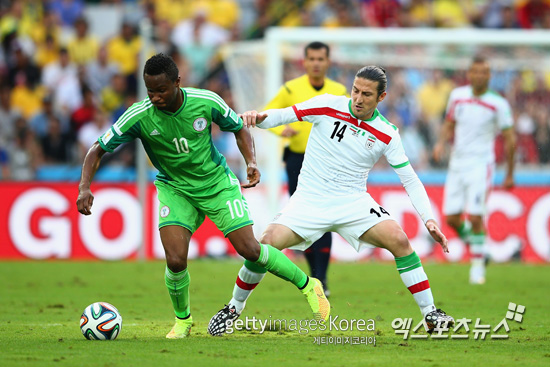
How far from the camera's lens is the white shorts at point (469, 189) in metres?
12.2

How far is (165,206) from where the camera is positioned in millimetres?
7125

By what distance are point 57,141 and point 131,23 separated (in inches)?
157

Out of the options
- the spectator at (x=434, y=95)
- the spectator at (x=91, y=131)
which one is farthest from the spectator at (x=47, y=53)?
the spectator at (x=434, y=95)

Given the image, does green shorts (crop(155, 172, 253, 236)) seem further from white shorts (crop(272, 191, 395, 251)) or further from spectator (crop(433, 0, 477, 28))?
spectator (crop(433, 0, 477, 28))

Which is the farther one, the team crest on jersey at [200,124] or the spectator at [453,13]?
the spectator at [453,13]

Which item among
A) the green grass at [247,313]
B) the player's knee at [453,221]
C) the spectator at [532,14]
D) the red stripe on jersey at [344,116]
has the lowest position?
the green grass at [247,313]

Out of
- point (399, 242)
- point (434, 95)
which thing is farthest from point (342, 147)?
point (434, 95)

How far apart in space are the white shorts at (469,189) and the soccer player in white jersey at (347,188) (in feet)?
16.1

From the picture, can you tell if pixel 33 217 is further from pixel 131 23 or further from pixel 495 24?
pixel 495 24

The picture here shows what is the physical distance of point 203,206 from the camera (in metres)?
7.20

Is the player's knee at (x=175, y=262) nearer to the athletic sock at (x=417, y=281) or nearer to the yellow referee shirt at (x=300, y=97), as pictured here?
the athletic sock at (x=417, y=281)

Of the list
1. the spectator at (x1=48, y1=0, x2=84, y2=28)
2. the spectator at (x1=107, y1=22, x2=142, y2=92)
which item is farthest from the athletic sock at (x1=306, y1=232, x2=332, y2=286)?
the spectator at (x1=48, y1=0, x2=84, y2=28)

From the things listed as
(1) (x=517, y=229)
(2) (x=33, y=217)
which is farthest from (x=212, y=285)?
(1) (x=517, y=229)

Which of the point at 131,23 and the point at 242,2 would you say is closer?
the point at 131,23
